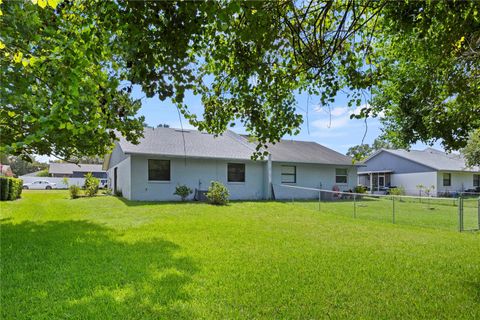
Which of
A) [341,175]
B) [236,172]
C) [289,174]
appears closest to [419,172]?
[341,175]

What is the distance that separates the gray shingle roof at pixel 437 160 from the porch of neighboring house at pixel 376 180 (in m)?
2.53

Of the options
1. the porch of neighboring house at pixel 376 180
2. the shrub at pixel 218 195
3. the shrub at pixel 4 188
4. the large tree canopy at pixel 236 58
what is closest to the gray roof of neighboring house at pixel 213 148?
the shrub at pixel 218 195

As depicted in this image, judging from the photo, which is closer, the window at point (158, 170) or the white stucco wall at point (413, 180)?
the window at point (158, 170)

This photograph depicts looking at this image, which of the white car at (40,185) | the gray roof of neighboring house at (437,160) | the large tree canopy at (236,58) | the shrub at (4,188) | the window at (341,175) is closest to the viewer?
the large tree canopy at (236,58)

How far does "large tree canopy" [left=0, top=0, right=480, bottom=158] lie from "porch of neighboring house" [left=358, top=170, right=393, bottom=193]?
92.6ft

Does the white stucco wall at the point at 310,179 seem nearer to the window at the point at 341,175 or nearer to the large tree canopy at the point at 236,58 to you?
the window at the point at 341,175

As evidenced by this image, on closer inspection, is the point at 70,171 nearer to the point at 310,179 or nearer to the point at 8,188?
the point at 8,188

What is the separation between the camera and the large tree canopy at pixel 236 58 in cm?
257

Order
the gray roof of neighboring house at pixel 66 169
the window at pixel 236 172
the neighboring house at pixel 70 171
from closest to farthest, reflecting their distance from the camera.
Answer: the window at pixel 236 172 → the neighboring house at pixel 70 171 → the gray roof of neighboring house at pixel 66 169

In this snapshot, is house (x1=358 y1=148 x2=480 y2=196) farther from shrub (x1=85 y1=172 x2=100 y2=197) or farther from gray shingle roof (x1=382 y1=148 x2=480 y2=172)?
shrub (x1=85 y1=172 x2=100 y2=197)

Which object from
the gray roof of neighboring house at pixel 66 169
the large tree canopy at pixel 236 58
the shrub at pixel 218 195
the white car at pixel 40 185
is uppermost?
the large tree canopy at pixel 236 58

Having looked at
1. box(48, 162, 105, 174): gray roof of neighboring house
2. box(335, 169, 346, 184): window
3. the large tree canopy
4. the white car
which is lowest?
the white car

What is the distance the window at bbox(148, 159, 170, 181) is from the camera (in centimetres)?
1783

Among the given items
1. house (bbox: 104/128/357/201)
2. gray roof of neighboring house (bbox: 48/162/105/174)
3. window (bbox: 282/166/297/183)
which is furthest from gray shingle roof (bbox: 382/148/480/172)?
gray roof of neighboring house (bbox: 48/162/105/174)
